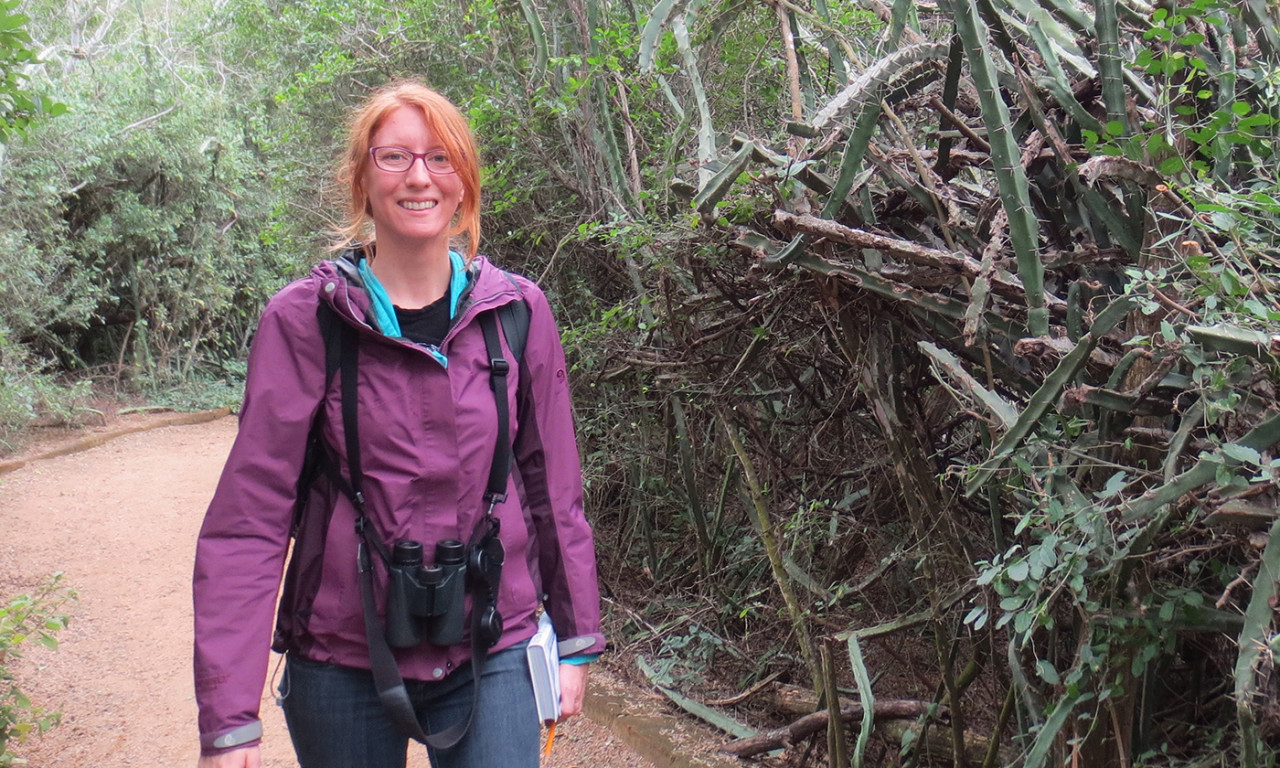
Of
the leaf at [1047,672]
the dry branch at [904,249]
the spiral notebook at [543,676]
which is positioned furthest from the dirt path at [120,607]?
the dry branch at [904,249]

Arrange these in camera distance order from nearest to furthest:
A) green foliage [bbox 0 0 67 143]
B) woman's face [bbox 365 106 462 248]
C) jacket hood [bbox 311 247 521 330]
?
1. jacket hood [bbox 311 247 521 330]
2. woman's face [bbox 365 106 462 248]
3. green foliage [bbox 0 0 67 143]

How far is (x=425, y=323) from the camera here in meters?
2.20

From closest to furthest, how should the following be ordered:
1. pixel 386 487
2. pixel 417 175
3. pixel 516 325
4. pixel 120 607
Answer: pixel 386 487 → pixel 417 175 → pixel 516 325 → pixel 120 607

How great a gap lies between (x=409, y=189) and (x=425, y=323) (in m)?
0.28

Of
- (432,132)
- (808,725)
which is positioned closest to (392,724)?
(432,132)

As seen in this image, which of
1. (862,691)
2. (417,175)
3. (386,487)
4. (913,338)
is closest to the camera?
(386,487)

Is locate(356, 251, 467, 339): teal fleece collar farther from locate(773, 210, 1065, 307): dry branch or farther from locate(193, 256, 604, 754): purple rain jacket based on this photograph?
locate(773, 210, 1065, 307): dry branch

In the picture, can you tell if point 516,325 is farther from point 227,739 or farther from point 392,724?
point 227,739

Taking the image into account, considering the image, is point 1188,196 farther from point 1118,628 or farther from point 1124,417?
point 1118,628

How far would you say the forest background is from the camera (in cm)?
197

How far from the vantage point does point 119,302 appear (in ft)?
54.9

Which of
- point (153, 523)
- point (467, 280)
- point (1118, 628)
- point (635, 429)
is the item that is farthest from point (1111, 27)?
point (153, 523)

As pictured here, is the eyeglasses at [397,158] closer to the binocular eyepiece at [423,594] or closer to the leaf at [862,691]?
the binocular eyepiece at [423,594]

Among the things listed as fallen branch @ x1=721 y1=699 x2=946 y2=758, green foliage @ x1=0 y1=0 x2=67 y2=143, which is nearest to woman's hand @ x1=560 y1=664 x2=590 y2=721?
fallen branch @ x1=721 y1=699 x2=946 y2=758
